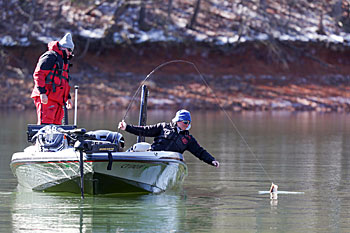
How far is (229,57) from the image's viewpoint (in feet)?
166

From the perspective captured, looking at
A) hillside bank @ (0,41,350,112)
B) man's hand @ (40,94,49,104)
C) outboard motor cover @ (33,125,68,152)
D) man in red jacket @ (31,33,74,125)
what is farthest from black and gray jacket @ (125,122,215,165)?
hillside bank @ (0,41,350,112)

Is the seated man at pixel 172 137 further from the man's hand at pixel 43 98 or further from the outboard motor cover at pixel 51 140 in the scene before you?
the man's hand at pixel 43 98

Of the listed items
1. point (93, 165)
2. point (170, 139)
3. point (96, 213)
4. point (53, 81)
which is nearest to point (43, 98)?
point (53, 81)

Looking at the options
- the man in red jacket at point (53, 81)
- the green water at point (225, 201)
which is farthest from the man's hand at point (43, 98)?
the green water at point (225, 201)

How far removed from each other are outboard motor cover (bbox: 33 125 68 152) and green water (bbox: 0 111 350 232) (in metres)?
0.66

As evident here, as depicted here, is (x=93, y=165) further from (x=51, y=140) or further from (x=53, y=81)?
(x=53, y=81)

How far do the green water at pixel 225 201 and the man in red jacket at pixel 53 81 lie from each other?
126 cm

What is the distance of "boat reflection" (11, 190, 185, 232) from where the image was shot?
1102 centimetres

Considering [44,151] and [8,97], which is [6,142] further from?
[8,97]

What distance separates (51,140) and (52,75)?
1.63 m

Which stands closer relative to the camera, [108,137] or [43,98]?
[108,137]

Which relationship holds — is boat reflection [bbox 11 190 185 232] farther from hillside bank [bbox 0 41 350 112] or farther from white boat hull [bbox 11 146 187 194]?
hillside bank [bbox 0 41 350 112]

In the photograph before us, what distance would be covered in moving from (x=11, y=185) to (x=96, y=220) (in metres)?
3.72

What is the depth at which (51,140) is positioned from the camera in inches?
542
